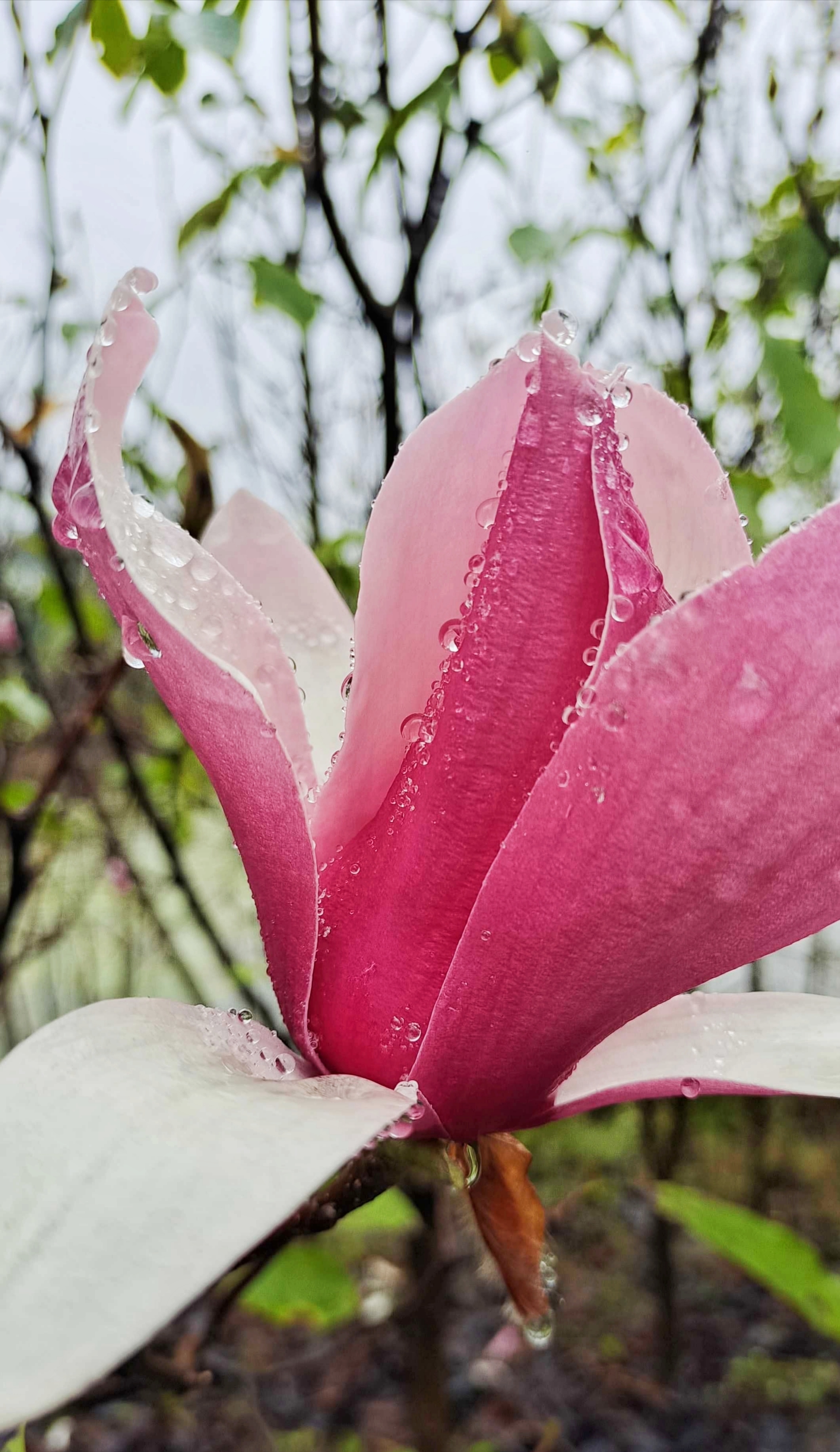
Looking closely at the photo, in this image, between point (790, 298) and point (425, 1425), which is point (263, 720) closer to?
point (425, 1425)

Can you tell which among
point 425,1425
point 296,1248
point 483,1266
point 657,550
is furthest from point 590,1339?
point 657,550

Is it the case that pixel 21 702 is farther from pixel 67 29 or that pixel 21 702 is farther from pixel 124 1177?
pixel 124 1177

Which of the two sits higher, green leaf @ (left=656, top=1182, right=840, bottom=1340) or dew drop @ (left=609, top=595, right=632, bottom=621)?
dew drop @ (left=609, top=595, right=632, bottom=621)

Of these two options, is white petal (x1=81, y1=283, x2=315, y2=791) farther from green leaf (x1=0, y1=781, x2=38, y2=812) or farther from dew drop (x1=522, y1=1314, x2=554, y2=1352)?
green leaf (x1=0, y1=781, x2=38, y2=812)

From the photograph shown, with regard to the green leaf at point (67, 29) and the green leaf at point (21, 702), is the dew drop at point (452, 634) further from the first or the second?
the green leaf at point (21, 702)

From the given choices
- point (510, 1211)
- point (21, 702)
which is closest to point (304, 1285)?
point (21, 702)

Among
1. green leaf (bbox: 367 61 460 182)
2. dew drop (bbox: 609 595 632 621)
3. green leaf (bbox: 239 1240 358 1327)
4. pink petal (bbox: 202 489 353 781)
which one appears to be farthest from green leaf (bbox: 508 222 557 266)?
green leaf (bbox: 239 1240 358 1327)
